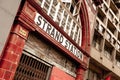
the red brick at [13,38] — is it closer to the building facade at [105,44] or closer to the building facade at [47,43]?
the building facade at [47,43]

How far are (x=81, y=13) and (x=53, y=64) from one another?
446 centimetres

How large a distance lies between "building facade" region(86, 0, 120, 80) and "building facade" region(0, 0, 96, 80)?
2.63m

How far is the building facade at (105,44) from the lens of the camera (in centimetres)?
1633

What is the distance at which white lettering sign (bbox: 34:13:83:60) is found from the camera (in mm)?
8770

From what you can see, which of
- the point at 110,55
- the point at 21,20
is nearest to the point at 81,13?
the point at 21,20

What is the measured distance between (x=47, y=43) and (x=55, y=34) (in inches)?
23.3

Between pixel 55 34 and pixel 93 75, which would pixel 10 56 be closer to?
pixel 55 34

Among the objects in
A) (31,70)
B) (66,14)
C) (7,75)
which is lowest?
(7,75)

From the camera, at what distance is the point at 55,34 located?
9.81m

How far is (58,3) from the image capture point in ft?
34.4

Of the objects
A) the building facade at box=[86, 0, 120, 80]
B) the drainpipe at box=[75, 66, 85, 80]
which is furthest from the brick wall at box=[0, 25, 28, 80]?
the building facade at box=[86, 0, 120, 80]

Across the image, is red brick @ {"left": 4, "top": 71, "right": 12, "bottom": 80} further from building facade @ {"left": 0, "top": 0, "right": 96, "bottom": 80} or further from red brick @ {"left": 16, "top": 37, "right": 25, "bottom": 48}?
red brick @ {"left": 16, "top": 37, "right": 25, "bottom": 48}

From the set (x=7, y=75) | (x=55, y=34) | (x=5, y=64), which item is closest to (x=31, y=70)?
(x=7, y=75)

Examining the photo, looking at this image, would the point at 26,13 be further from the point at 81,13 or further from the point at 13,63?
the point at 81,13
